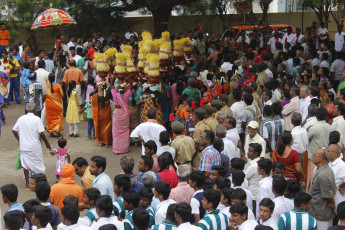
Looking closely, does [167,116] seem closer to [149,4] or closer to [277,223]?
[277,223]

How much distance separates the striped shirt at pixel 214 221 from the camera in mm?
5732

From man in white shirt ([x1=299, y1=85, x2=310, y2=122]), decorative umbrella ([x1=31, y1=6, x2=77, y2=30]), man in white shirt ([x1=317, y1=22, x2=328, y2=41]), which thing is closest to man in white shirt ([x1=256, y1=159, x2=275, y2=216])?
man in white shirt ([x1=299, y1=85, x2=310, y2=122])

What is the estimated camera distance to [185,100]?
1068cm

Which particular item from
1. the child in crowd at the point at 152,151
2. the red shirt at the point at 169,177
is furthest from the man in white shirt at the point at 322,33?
the red shirt at the point at 169,177

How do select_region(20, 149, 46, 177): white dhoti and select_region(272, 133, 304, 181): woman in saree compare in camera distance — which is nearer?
select_region(272, 133, 304, 181): woman in saree

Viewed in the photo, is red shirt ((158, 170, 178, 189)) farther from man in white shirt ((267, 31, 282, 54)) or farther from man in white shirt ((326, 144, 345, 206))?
man in white shirt ((267, 31, 282, 54))

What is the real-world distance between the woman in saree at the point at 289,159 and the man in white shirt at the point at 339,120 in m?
1.37

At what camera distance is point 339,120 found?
863 centimetres

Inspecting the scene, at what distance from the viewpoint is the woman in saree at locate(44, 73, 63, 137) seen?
12.8 meters

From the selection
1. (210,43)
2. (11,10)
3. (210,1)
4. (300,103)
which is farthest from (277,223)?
(210,1)

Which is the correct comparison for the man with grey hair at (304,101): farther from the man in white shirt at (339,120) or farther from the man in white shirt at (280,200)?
the man in white shirt at (280,200)

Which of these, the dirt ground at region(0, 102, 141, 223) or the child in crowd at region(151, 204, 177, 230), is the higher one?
the child in crowd at region(151, 204, 177, 230)

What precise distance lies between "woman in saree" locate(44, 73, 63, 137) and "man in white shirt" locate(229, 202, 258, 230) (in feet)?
26.3

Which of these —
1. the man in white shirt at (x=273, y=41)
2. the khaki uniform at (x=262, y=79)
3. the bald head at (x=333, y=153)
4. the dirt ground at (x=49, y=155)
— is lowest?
the dirt ground at (x=49, y=155)
